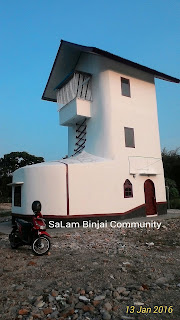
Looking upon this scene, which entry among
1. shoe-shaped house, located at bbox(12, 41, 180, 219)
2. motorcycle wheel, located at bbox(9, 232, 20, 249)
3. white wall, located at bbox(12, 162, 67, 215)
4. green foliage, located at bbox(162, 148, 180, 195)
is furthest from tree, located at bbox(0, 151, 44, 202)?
motorcycle wheel, located at bbox(9, 232, 20, 249)

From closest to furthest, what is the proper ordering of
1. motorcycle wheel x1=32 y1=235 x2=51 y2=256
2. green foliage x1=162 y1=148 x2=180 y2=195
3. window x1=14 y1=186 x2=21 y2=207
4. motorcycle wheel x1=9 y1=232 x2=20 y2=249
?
motorcycle wheel x1=32 y1=235 x2=51 y2=256 < motorcycle wheel x1=9 y1=232 x2=20 y2=249 < window x1=14 y1=186 x2=21 y2=207 < green foliage x1=162 y1=148 x2=180 y2=195

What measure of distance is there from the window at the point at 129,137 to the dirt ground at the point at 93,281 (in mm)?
7137

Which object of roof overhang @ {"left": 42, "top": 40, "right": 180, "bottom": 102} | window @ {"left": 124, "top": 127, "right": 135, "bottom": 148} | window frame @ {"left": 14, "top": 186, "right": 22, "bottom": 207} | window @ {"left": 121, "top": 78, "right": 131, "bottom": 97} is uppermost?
roof overhang @ {"left": 42, "top": 40, "right": 180, "bottom": 102}

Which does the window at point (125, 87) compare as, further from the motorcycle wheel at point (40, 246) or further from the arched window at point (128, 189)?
the motorcycle wheel at point (40, 246)

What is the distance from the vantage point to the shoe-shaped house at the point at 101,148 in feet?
37.7

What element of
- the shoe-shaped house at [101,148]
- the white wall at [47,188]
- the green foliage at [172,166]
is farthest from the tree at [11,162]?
the white wall at [47,188]

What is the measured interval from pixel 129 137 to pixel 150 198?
3.70 meters

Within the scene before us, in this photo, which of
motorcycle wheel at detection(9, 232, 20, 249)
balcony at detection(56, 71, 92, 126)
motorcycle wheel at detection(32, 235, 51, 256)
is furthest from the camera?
balcony at detection(56, 71, 92, 126)

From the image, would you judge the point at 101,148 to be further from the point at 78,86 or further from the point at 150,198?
the point at 150,198

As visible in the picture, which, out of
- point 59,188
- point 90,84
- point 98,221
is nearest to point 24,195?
point 59,188

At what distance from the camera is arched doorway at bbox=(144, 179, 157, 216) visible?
45.8 feet

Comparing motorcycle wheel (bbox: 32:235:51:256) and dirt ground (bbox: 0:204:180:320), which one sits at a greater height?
motorcycle wheel (bbox: 32:235:51:256)

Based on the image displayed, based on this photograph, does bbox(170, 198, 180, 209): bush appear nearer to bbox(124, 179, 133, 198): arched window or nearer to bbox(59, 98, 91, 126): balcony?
bbox(124, 179, 133, 198): arched window

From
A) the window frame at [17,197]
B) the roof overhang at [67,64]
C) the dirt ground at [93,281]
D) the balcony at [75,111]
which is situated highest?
the roof overhang at [67,64]
